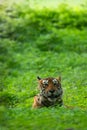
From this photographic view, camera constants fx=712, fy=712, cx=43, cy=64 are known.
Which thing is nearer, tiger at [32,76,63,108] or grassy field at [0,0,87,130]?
grassy field at [0,0,87,130]

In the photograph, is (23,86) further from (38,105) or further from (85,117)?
(85,117)

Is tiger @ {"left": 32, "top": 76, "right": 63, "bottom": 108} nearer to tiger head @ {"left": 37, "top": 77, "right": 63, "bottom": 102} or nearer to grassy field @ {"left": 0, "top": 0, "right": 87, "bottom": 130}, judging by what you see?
tiger head @ {"left": 37, "top": 77, "right": 63, "bottom": 102}

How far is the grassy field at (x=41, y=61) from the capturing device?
38.8 feet

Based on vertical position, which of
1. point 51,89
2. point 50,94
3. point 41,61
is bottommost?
point 41,61

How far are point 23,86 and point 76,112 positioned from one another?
6590mm

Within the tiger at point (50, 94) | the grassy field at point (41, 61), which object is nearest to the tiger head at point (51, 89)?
the tiger at point (50, 94)

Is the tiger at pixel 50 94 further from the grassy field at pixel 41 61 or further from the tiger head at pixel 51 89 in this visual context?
the grassy field at pixel 41 61

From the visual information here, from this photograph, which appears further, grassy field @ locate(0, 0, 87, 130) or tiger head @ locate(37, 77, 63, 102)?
tiger head @ locate(37, 77, 63, 102)

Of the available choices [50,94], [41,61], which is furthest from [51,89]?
[41,61]

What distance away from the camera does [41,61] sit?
21.9 meters

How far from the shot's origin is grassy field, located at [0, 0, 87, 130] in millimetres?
11820

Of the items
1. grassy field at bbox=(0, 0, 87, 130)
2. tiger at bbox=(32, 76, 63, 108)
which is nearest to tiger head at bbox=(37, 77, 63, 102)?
tiger at bbox=(32, 76, 63, 108)

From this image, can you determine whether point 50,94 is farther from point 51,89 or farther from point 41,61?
A: point 41,61

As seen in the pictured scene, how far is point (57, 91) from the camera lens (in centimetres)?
1405
